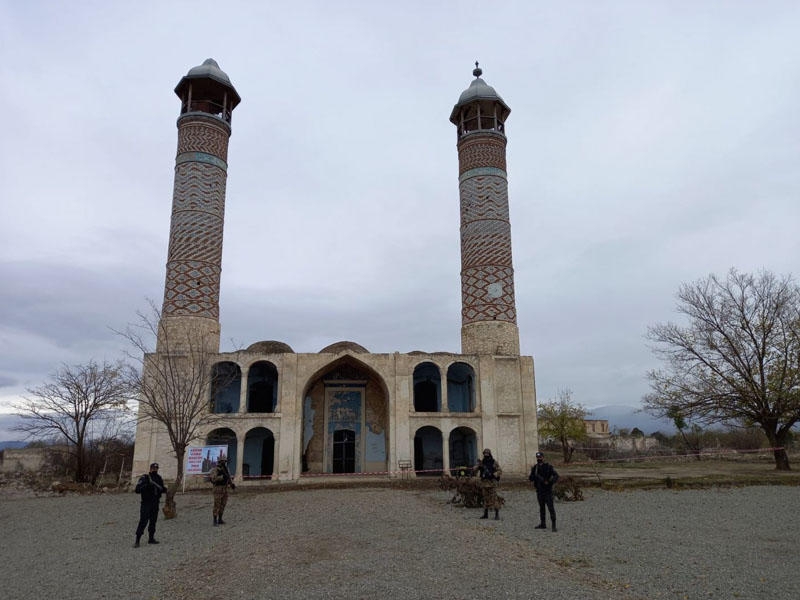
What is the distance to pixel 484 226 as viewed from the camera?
2345cm

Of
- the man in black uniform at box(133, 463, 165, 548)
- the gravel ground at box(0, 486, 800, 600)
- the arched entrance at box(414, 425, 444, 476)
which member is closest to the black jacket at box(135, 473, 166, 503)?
the man in black uniform at box(133, 463, 165, 548)

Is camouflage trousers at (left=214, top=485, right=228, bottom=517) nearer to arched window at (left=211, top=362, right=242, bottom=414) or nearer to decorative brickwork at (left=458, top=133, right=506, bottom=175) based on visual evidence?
arched window at (left=211, top=362, right=242, bottom=414)

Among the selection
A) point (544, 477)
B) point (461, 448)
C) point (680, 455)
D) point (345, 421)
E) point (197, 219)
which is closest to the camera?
point (544, 477)

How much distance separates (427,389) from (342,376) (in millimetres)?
3861

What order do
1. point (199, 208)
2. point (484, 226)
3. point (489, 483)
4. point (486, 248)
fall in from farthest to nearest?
point (484, 226)
point (486, 248)
point (199, 208)
point (489, 483)

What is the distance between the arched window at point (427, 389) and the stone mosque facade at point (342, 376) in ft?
0.15

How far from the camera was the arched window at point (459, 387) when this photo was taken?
22734 millimetres

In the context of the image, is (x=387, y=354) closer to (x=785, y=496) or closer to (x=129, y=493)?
(x=129, y=493)

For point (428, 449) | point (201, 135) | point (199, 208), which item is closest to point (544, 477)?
point (428, 449)

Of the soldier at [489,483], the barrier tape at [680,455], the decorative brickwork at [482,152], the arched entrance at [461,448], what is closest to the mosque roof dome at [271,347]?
the arched entrance at [461,448]

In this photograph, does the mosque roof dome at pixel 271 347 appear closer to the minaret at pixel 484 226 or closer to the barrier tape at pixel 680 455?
the minaret at pixel 484 226

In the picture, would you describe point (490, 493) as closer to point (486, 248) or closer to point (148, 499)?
point (148, 499)

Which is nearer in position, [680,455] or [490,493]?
[490,493]

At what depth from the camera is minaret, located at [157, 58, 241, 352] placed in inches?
805
